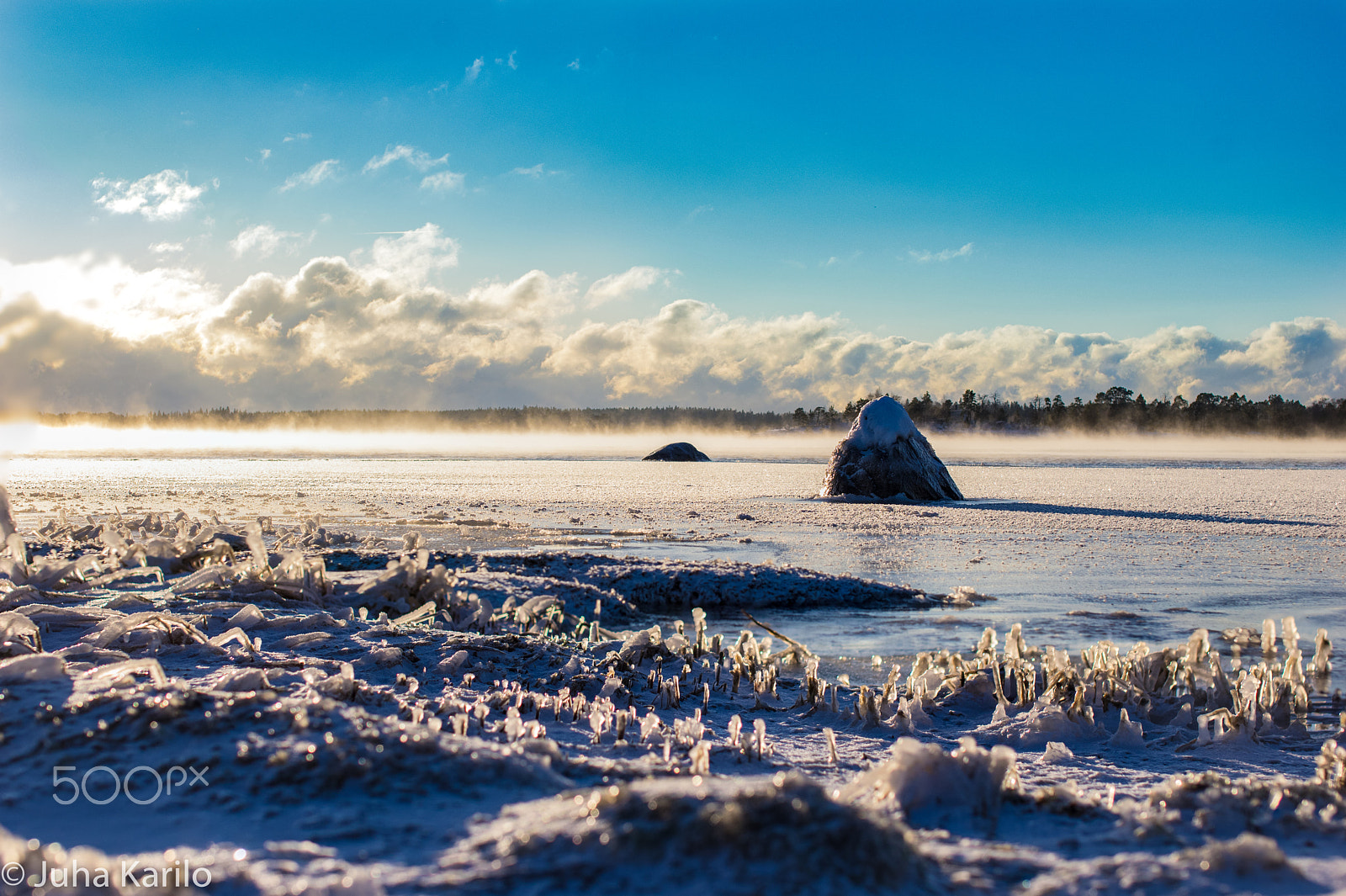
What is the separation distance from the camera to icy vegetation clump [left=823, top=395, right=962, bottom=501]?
13930 millimetres

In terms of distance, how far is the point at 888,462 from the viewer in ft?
45.8

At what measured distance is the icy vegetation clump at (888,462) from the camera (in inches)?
548

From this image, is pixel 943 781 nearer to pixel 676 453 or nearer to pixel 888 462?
pixel 888 462

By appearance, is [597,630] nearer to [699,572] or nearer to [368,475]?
[699,572]

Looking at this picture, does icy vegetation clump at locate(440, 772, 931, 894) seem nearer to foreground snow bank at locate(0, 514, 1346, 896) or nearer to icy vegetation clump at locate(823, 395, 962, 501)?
foreground snow bank at locate(0, 514, 1346, 896)

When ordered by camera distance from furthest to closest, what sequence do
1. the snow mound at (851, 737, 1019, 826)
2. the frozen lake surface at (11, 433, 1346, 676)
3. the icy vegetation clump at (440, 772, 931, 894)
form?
the frozen lake surface at (11, 433, 1346, 676) → the snow mound at (851, 737, 1019, 826) → the icy vegetation clump at (440, 772, 931, 894)

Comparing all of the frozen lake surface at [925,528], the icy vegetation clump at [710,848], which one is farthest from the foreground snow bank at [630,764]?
the frozen lake surface at [925,528]

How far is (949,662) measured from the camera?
2867 millimetres

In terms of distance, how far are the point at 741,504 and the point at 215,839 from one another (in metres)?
12.1

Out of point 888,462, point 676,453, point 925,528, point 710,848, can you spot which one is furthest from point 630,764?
point 676,453

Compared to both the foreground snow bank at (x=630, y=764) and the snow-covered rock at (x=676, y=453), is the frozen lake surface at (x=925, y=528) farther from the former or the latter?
the snow-covered rock at (x=676, y=453)

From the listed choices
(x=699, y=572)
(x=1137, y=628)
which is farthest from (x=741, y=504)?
(x=1137, y=628)

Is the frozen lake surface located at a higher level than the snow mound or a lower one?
lower

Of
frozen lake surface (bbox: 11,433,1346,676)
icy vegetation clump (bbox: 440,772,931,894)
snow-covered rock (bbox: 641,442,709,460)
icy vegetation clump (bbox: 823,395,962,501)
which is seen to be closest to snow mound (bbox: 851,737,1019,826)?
icy vegetation clump (bbox: 440,772,931,894)
